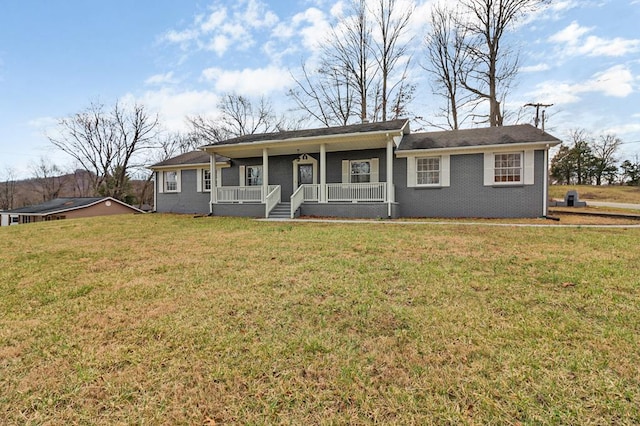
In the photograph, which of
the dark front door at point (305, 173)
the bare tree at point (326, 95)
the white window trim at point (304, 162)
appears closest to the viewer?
the white window trim at point (304, 162)

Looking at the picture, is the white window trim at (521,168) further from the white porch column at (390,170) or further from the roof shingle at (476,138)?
the white porch column at (390,170)

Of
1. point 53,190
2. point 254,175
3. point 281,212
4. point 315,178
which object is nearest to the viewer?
point 281,212

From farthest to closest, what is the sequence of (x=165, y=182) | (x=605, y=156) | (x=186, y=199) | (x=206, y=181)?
(x=605, y=156), (x=165, y=182), (x=186, y=199), (x=206, y=181)

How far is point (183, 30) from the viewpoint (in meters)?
14.1

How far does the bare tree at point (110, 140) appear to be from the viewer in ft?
109

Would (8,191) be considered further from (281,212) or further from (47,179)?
(281,212)

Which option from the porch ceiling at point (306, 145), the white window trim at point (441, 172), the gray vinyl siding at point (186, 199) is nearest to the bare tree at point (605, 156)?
the white window trim at point (441, 172)

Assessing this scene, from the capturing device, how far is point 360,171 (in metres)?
14.4

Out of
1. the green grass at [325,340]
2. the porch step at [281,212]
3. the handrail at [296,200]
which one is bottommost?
the green grass at [325,340]

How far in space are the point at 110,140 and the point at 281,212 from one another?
104ft

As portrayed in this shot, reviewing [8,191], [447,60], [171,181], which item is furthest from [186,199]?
[8,191]

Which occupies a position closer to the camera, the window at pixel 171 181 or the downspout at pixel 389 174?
the downspout at pixel 389 174

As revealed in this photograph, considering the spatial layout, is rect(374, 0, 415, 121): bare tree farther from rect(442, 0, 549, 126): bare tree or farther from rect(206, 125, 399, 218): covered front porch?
rect(206, 125, 399, 218): covered front porch

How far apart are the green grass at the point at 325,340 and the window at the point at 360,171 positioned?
9283 millimetres
